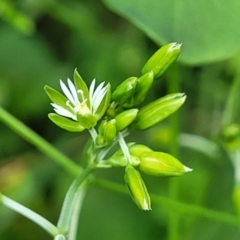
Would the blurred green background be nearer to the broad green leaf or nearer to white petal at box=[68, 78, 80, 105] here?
the broad green leaf

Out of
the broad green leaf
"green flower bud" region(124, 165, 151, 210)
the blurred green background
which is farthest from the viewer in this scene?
the blurred green background

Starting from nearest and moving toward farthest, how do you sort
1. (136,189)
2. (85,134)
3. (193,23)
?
(136,189)
(193,23)
(85,134)

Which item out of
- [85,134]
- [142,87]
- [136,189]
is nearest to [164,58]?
[142,87]

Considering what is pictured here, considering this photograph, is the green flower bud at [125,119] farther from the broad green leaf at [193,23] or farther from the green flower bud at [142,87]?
the broad green leaf at [193,23]

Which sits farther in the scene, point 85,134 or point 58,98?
point 85,134

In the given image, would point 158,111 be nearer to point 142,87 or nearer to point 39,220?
point 142,87

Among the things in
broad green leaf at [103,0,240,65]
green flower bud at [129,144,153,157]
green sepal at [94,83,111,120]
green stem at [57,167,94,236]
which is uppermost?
broad green leaf at [103,0,240,65]

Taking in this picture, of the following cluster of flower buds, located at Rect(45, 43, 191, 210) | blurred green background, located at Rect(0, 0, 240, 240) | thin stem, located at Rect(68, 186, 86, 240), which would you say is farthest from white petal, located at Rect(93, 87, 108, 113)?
blurred green background, located at Rect(0, 0, 240, 240)
